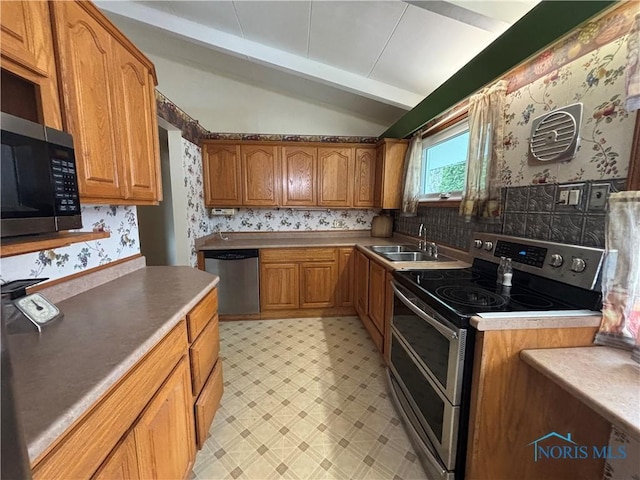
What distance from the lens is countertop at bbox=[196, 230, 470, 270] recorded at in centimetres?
199

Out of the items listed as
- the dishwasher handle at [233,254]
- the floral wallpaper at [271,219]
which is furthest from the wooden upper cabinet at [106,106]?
the floral wallpaper at [271,219]

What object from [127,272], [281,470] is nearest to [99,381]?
[281,470]

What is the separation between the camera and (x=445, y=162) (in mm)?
2537

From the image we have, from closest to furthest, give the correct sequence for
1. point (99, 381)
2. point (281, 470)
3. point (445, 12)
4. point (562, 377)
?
point (99, 381) → point (562, 377) → point (281, 470) → point (445, 12)

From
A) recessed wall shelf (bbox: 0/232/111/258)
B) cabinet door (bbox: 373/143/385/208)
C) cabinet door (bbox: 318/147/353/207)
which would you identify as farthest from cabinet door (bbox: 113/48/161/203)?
cabinet door (bbox: 373/143/385/208)

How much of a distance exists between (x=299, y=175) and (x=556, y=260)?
102 inches

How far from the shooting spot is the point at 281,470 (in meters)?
1.32

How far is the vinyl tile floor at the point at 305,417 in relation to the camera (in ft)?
4.40

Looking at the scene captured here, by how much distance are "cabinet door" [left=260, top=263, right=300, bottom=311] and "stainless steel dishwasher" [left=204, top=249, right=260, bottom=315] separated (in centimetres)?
8

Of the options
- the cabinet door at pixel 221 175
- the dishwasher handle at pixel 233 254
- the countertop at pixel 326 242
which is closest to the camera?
the countertop at pixel 326 242

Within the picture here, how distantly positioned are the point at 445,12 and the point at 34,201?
203cm

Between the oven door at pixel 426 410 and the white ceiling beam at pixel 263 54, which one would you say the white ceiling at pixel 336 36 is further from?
the oven door at pixel 426 410

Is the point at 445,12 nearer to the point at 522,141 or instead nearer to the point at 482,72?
the point at 482,72

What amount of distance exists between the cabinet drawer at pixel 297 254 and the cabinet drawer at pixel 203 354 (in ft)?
4.49
